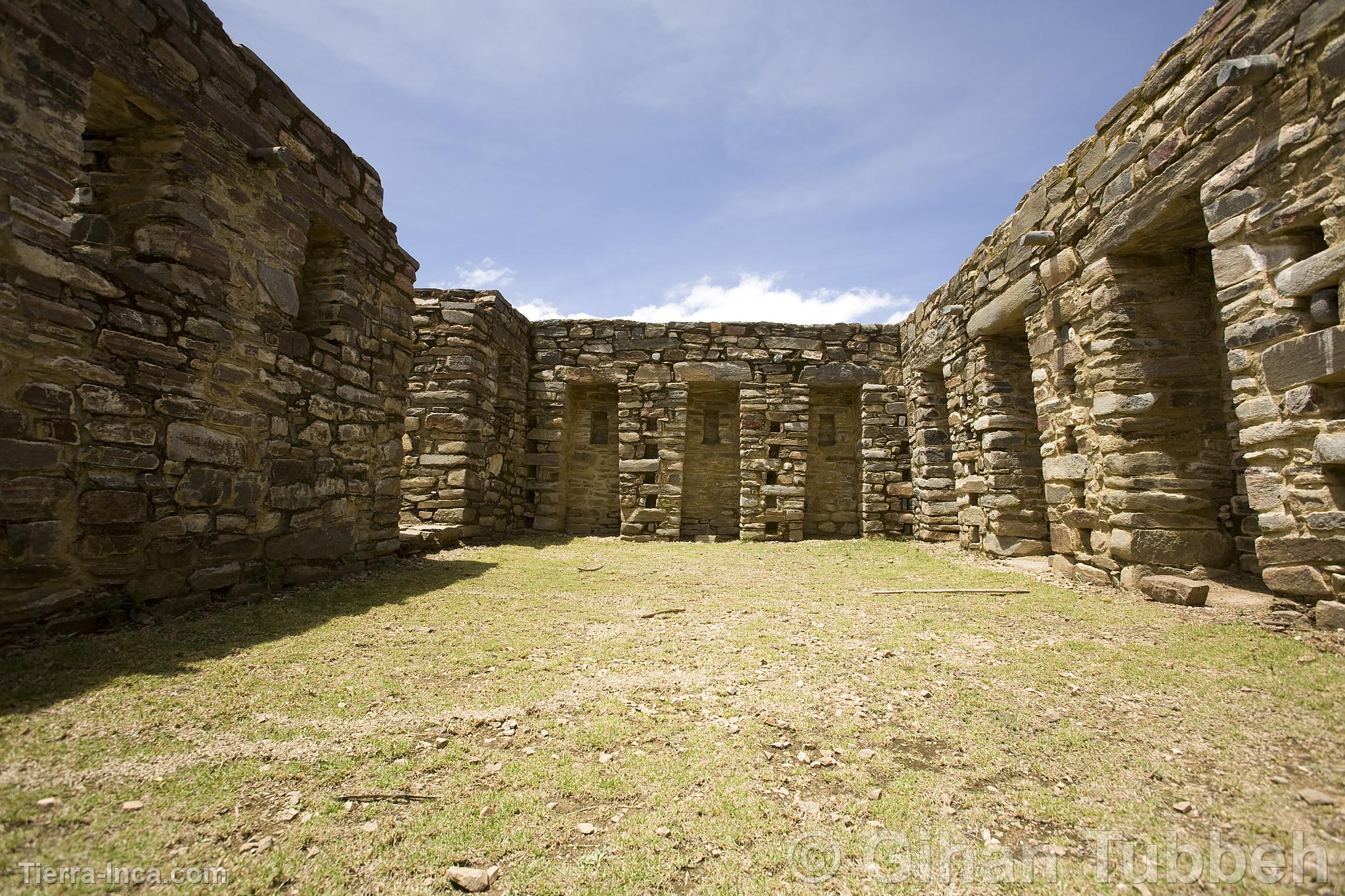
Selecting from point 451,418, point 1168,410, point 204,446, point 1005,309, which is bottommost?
point 204,446

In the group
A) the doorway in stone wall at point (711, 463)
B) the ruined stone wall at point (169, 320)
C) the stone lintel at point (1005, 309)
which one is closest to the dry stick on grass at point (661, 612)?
the ruined stone wall at point (169, 320)

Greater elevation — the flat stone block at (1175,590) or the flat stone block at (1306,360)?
the flat stone block at (1306,360)

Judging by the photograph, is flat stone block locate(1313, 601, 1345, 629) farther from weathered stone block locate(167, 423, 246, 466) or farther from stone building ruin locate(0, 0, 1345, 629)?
weathered stone block locate(167, 423, 246, 466)

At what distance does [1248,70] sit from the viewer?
3930 mm

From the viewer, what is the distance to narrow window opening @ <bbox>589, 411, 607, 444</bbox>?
38.2 feet

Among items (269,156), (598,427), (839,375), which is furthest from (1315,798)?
(598,427)

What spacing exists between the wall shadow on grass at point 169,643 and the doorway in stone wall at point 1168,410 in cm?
663

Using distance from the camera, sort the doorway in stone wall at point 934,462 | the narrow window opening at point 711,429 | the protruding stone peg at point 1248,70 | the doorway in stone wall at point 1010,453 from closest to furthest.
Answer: the protruding stone peg at point 1248,70 → the doorway in stone wall at point 1010,453 → the doorway in stone wall at point 934,462 → the narrow window opening at point 711,429

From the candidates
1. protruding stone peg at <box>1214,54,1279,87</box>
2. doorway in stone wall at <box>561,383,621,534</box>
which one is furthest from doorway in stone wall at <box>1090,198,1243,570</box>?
doorway in stone wall at <box>561,383,621,534</box>

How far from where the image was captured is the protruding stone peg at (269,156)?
187 inches

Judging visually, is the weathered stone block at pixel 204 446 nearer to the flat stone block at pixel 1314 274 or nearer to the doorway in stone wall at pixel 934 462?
the flat stone block at pixel 1314 274

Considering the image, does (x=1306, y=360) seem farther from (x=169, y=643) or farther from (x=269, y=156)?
(x=269, y=156)

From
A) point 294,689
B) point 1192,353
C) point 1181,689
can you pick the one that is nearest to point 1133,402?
point 1192,353

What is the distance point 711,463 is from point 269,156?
8.30 metres
